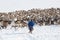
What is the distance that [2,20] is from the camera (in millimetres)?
24984

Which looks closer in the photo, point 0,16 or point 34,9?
point 0,16

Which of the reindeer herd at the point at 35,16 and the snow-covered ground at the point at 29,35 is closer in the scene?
the snow-covered ground at the point at 29,35

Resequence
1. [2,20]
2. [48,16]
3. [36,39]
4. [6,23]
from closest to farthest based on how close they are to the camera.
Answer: [36,39] → [6,23] → [2,20] → [48,16]

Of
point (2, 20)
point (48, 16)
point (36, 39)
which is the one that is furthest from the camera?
point (48, 16)

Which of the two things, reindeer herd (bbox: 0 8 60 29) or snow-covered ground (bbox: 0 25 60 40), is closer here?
snow-covered ground (bbox: 0 25 60 40)

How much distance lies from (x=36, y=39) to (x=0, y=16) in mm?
13694

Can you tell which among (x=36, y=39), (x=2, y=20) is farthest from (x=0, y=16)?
(x=36, y=39)

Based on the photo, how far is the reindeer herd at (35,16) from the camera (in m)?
25.0

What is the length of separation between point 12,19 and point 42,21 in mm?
2836

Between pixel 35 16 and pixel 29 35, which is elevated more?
pixel 29 35

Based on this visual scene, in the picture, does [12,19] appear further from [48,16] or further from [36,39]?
[36,39]

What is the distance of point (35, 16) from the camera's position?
86.2 feet

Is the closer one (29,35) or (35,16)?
(29,35)

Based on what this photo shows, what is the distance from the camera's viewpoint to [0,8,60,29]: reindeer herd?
2500 cm
